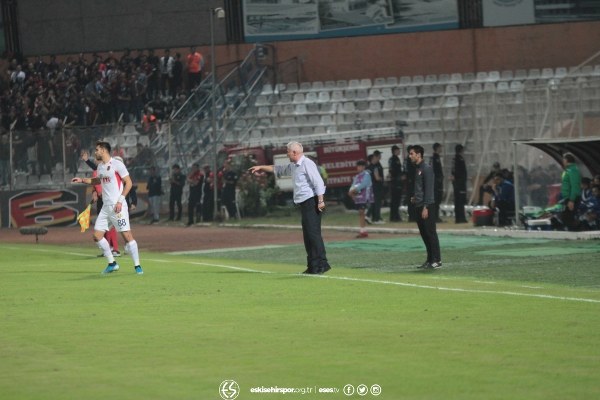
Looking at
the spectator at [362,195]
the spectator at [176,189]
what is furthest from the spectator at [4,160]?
the spectator at [362,195]

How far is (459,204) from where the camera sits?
34.0m

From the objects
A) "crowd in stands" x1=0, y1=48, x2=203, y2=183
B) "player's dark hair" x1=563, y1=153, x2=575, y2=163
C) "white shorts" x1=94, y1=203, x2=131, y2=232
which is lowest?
"white shorts" x1=94, y1=203, x2=131, y2=232

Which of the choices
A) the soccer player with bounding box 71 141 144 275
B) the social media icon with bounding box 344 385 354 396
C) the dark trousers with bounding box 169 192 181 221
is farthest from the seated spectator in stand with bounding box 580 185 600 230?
the social media icon with bounding box 344 385 354 396

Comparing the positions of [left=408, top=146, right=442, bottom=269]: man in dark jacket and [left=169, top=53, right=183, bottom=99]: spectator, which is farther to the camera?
[left=169, top=53, right=183, bottom=99]: spectator

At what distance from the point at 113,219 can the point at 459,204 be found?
49.7 ft

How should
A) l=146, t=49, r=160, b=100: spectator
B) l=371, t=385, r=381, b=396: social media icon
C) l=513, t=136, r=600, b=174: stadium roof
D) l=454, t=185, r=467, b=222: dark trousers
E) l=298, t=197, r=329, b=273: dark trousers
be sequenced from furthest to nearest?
1. l=146, t=49, r=160, b=100: spectator
2. l=454, t=185, r=467, b=222: dark trousers
3. l=513, t=136, r=600, b=174: stadium roof
4. l=298, t=197, r=329, b=273: dark trousers
5. l=371, t=385, r=381, b=396: social media icon

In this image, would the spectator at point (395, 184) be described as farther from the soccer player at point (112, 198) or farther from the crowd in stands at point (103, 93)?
the soccer player at point (112, 198)

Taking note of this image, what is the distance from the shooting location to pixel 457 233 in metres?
30.4

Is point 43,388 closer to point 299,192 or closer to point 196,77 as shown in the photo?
point 299,192

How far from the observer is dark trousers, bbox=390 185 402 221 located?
36.8 meters

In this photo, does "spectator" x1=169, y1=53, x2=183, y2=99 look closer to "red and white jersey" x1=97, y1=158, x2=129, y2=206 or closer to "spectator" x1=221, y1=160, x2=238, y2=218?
"spectator" x1=221, y1=160, x2=238, y2=218

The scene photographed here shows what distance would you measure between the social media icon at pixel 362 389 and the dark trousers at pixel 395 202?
91.0 feet
